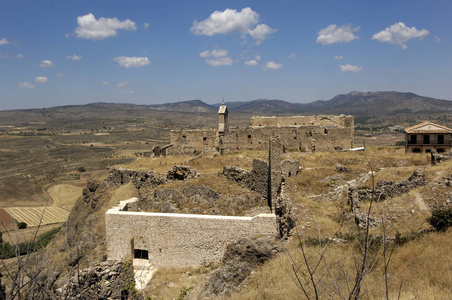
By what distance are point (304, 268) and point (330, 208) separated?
547 cm

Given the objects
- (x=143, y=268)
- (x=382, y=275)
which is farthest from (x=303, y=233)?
(x=143, y=268)

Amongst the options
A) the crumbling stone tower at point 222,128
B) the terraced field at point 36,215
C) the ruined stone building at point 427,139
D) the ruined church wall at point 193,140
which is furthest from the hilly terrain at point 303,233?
the terraced field at point 36,215

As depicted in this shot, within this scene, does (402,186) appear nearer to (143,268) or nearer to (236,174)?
(236,174)

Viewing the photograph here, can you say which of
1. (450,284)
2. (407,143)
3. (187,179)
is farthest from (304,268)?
(407,143)

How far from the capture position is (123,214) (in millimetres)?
12641

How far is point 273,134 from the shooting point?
25.8m

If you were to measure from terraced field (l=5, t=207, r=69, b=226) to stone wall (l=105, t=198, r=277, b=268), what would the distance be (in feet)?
121

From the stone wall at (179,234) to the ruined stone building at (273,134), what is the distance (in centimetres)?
1475

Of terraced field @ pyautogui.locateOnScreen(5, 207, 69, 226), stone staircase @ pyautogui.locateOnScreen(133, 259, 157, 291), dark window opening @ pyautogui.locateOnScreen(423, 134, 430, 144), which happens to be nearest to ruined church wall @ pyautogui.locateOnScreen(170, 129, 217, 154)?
stone staircase @ pyautogui.locateOnScreen(133, 259, 157, 291)

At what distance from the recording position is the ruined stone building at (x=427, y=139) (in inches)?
966

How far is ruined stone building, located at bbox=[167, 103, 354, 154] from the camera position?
25938mm

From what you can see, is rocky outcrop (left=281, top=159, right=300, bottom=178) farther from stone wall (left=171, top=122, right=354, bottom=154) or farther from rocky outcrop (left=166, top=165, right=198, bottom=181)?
stone wall (left=171, top=122, right=354, bottom=154)

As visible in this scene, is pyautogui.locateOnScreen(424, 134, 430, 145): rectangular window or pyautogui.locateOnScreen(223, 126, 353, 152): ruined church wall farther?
pyautogui.locateOnScreen(223, 126, 353, 152): ruined church wall

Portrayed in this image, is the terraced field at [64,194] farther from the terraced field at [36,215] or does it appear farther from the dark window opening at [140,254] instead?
the dark window opening at [140,254]
